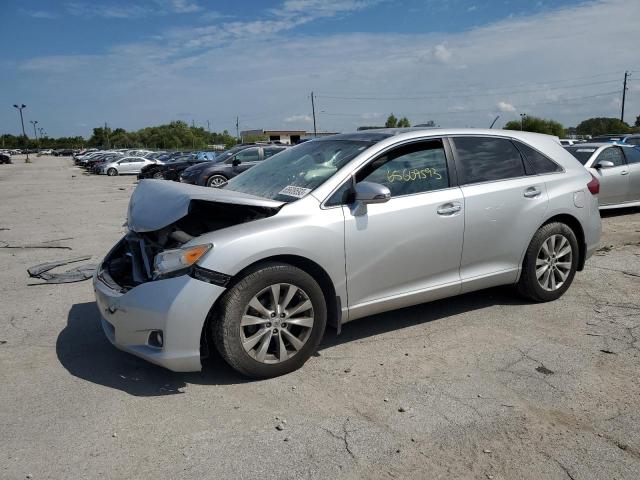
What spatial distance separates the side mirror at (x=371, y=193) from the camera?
3.72m

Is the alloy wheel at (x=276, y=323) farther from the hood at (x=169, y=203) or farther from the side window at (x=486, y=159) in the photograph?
the side window at (x=486, y=159)

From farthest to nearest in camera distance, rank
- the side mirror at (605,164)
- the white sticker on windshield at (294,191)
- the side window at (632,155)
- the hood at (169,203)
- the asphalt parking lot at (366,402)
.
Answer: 1. the side window at (632,155)
2. the side mirror at (605,164)
3. the white sticker on windshield at (294,191)
4. the hood at (169,203)
5. the asphalt parking lot at (366,402)

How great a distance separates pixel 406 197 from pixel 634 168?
27.3 feet

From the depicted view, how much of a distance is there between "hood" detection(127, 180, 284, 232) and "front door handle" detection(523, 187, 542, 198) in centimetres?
235

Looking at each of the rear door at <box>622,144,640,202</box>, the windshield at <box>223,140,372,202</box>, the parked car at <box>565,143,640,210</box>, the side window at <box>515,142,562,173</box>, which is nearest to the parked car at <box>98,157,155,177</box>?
the parked car at <box>565,143,640,210</box>

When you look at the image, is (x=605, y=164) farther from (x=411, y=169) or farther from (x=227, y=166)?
(x=227, y=166)

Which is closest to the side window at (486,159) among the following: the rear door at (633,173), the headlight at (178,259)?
the headlight at (178,259)

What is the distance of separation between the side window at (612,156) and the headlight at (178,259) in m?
9.42

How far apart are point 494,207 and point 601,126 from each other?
66228mm

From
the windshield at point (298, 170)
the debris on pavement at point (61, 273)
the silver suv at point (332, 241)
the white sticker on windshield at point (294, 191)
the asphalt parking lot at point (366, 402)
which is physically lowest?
the asphalt parking lot at point (366, 402)

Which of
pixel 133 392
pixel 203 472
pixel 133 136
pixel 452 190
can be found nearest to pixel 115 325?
pixel 133 392

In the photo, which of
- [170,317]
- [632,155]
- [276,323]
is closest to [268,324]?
[276,323]

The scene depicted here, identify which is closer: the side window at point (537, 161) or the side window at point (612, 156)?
the side window at point (537, 161)

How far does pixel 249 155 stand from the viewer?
1992cm
